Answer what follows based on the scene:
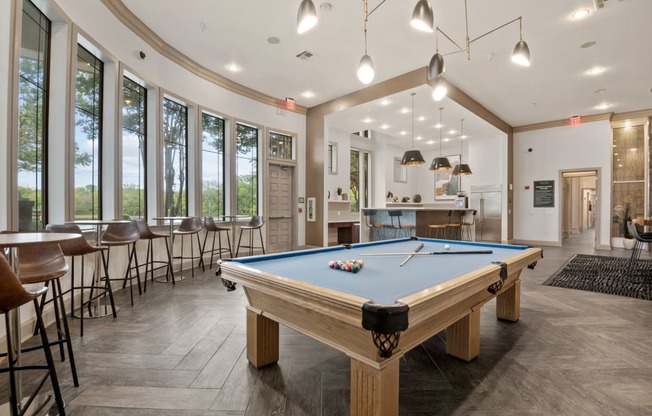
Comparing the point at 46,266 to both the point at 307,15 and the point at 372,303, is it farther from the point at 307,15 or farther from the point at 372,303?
the point at 307,15

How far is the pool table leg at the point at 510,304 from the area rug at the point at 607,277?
193cm

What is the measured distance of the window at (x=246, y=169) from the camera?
671 cm

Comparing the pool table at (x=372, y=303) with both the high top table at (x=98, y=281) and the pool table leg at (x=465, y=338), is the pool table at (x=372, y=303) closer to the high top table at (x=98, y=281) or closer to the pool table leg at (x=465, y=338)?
the pool table leg at (x=465, y=338)

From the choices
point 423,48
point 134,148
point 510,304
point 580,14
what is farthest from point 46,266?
point 580,14

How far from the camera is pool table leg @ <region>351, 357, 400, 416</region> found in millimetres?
1315

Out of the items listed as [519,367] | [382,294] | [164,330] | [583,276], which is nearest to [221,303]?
[164,330]

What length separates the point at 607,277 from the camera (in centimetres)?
480

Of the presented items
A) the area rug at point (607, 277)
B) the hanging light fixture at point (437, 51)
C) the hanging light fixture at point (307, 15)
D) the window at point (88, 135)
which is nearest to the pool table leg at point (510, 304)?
the area rug at point (607, 277)

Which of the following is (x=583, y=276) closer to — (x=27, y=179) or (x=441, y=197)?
(x=441, y=197)

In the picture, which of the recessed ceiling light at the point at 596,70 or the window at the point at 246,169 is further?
the window at the point at 246,169

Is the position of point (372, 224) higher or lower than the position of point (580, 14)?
lower

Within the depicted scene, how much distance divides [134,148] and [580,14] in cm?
650

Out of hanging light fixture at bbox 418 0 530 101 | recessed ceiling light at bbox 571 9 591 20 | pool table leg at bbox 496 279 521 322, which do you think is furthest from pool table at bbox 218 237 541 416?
recessed ceiling light at bbox 571 9 591 20

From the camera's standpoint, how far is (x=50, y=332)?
273cm
